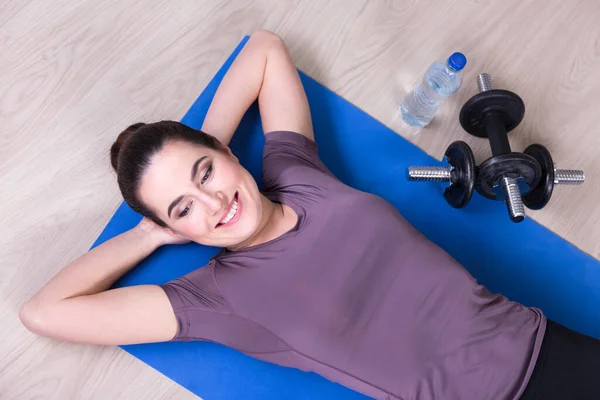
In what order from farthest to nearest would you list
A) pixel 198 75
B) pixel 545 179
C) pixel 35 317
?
pixel 198 75
pixel 545 179
pixel 35 317

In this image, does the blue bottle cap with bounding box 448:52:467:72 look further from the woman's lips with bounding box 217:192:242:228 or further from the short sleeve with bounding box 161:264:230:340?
the short sleeve with bounding box 161:264:230:340

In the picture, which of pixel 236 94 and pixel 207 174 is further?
pixel 236 94

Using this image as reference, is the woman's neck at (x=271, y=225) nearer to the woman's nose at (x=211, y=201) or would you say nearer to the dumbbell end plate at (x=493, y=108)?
the woman's nose at (x=211, y=201)

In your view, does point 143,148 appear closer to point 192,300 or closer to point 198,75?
point 192,300

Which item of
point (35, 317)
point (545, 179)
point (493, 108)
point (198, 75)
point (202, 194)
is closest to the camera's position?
point (202, 194)

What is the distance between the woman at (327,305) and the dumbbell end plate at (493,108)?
410 millimetres

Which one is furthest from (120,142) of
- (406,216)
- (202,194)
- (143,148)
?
(406,216)

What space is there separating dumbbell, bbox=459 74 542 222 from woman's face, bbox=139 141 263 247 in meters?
0.56

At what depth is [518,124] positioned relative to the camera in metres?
1.42

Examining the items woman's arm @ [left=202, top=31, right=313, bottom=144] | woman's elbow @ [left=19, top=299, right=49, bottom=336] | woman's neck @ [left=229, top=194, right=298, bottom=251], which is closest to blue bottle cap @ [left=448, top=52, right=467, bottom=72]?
woman's arm @ [left=202, top=31, right=313, bottom=144]

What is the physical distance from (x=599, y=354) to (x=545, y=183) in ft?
1.26

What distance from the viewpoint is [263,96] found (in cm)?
129

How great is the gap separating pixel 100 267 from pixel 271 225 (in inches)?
15.3

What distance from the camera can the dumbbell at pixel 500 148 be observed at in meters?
1.18
